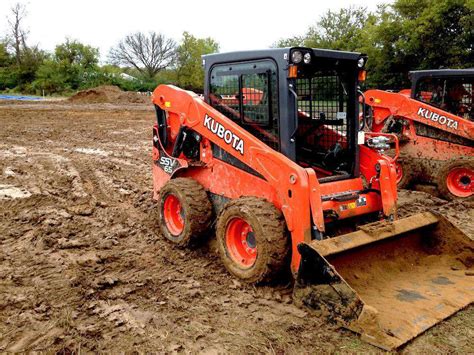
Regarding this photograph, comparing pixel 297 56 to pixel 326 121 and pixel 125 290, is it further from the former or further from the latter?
pixel 125 290

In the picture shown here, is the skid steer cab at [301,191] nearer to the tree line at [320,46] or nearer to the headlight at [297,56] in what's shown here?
the headlight at [297,56]

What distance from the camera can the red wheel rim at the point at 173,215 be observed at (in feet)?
18.0

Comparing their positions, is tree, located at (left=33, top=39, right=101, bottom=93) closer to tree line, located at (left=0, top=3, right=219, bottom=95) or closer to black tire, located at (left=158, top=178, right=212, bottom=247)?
tree line, located at (left=0, top=3, right=219, bottom=95)

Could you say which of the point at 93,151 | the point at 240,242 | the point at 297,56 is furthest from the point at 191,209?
the point at 93,151

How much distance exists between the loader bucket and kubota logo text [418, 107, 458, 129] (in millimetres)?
3537

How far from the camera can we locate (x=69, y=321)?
3682 mm

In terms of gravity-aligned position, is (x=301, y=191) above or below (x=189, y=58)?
below

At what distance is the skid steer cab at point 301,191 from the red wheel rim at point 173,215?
1 cm

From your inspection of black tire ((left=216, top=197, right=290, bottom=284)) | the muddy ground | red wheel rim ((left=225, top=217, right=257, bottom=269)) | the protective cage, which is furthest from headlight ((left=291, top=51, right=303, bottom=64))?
the muddy ground

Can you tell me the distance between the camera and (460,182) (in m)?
7.69

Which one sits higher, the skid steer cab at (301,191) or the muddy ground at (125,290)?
the skid steer cab at (301,191)

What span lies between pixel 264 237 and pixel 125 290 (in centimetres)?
136

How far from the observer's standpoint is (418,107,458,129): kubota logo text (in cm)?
767

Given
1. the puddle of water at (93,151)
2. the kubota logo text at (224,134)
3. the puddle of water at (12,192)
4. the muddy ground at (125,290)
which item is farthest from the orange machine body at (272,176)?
the puddle of water at (93,151)
